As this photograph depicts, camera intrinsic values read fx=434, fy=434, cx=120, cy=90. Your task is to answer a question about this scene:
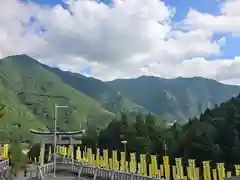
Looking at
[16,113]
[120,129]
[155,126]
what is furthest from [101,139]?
[16,113]

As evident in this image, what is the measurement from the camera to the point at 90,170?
59000 millimetres

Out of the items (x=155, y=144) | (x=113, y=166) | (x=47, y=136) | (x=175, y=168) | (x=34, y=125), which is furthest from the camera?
(x=34, y=125)

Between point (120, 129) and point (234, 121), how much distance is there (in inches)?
1207

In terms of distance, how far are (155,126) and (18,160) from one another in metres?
40.8

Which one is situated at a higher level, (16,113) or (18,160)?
(16,113)

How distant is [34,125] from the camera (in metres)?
189

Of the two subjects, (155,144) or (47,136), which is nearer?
(47,136)

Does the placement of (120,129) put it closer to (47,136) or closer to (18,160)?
(47,136)

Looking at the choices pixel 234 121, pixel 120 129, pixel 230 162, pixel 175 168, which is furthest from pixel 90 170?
pixel 120 129

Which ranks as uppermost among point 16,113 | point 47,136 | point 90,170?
point 16,113

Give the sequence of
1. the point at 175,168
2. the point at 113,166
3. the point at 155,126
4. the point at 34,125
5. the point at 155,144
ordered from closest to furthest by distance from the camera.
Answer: the point at 175,168
the point at 113,166
the point at 155,144
the point at 155,126
the point at 34,125

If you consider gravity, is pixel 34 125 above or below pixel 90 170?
above

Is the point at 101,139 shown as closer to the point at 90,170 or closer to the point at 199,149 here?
the point at 199,149

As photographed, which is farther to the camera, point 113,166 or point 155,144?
point 155,144
